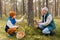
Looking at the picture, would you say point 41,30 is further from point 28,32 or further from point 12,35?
point 12,35

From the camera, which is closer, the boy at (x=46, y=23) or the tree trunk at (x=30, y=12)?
the boy at (x=46, y=23)

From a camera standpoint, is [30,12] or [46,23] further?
[30,12]

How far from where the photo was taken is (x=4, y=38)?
23.2 ft

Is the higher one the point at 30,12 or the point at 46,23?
the point at 30,12

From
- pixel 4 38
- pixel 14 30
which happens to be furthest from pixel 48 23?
pixel 4 38

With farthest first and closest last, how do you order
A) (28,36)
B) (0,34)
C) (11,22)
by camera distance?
(0,34), (11,22), (28,36)

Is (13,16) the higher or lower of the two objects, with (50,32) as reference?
higher

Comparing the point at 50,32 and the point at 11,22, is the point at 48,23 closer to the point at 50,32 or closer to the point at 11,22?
the point at 50,32

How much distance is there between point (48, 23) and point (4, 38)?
1.87 m

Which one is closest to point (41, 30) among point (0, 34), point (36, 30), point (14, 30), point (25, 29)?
point (36, 30)

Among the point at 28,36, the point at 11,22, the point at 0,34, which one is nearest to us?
the point at 28,36

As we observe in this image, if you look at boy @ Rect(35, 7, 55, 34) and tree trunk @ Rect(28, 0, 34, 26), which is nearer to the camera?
boy @ Rect(35, 7, 55, 34)

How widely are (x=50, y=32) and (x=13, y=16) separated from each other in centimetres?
165

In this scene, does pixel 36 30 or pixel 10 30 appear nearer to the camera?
pixel 10 30
